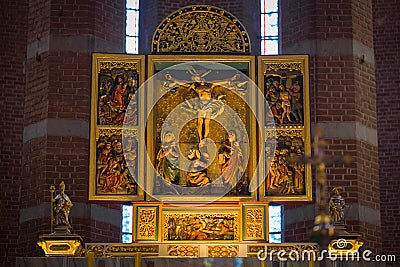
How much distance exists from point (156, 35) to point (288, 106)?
2.09m

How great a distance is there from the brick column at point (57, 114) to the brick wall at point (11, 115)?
2.60 metres

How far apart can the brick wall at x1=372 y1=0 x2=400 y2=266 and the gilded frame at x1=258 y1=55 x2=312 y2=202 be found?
4512 mm

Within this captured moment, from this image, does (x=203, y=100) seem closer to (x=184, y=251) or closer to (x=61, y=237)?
(x=184, y=251)

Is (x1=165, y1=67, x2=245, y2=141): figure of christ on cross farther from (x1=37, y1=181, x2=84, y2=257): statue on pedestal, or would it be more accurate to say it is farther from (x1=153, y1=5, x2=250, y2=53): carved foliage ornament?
(x1=37, y1=181, x2=84, y2=257): statue on pedestal

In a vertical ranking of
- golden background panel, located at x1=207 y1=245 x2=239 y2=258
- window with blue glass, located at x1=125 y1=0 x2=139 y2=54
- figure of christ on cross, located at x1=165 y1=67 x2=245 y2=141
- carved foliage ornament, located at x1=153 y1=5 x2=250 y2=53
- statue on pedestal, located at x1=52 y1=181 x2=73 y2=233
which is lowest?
golden background panel, located at x1=207 y1=245 x2=239 y2=258

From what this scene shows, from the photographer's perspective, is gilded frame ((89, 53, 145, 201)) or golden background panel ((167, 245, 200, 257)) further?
gilded frame ((89, 53, 145, 201))

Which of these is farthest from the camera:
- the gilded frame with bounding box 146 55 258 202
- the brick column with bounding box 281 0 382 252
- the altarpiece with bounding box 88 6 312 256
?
the brick column with bounding box 281 0 382 252

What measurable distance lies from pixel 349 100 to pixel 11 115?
6346 mm

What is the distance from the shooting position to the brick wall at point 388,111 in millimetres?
17328

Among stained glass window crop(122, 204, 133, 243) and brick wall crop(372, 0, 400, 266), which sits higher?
brick wall crop(372, 0, 400, 266)

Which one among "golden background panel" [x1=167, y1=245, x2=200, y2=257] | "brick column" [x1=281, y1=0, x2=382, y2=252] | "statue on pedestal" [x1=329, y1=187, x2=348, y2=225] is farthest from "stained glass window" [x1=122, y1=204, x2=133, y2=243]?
"statue on pedestal" [x1=329, y1=187, x2=348, y2=225]

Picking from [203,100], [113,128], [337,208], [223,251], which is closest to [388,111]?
[203,100]

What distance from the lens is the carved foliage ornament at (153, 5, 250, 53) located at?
13.7 m

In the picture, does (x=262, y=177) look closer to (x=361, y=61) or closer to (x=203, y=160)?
(x=203, y=160)
